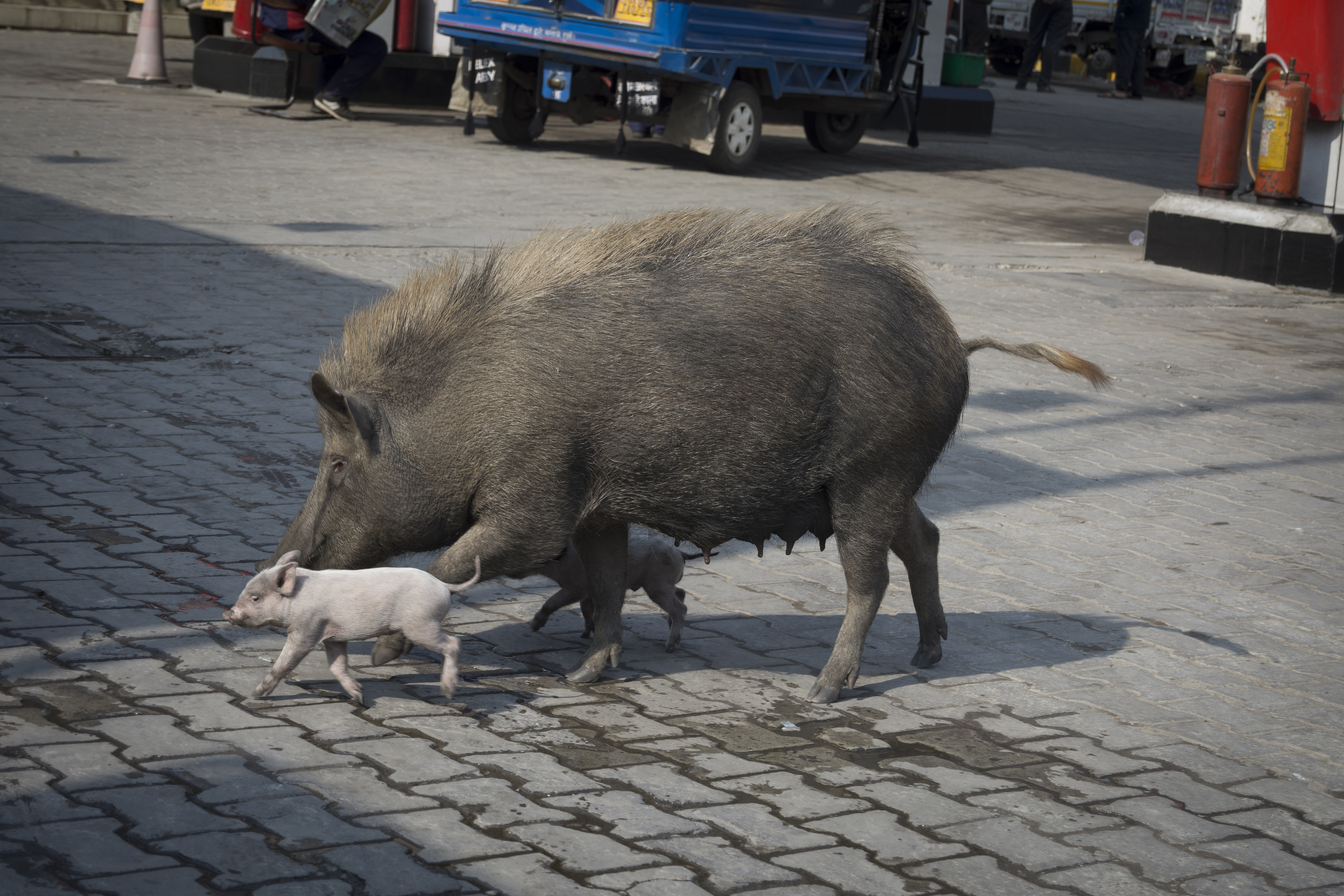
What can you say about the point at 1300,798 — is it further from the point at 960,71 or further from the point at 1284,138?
the point at 960,71

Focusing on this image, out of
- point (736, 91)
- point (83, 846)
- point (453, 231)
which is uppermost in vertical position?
point (736, 91)

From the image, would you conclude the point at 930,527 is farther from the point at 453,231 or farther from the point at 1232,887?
the point at 453,231

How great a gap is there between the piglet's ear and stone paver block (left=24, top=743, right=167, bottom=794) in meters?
0.59

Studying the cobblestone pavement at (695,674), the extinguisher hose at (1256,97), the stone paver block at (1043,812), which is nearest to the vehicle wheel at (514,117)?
the cobblestone pavement at (695,674)

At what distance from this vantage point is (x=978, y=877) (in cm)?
366

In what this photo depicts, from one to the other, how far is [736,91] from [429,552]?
12539mm

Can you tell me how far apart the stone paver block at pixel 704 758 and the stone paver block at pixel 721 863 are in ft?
1.28

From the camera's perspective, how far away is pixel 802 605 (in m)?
5.68

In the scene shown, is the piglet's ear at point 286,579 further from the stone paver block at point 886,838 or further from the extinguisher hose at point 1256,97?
the extinguisher hose at point 1256,97

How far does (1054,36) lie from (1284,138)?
21217mm

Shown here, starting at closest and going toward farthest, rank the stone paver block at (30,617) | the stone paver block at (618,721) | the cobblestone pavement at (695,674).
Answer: the cobblestone pavement at (695,674) < the stone paver block at (618,721) < the stone paver block at (30,617)

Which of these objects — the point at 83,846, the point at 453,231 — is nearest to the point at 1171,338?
the point at 453,231

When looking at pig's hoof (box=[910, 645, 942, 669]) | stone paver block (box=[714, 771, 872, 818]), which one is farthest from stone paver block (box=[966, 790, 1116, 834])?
pig's hoof (box=[910, 645, 942, 669])

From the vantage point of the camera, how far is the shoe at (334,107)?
18.1 metres
